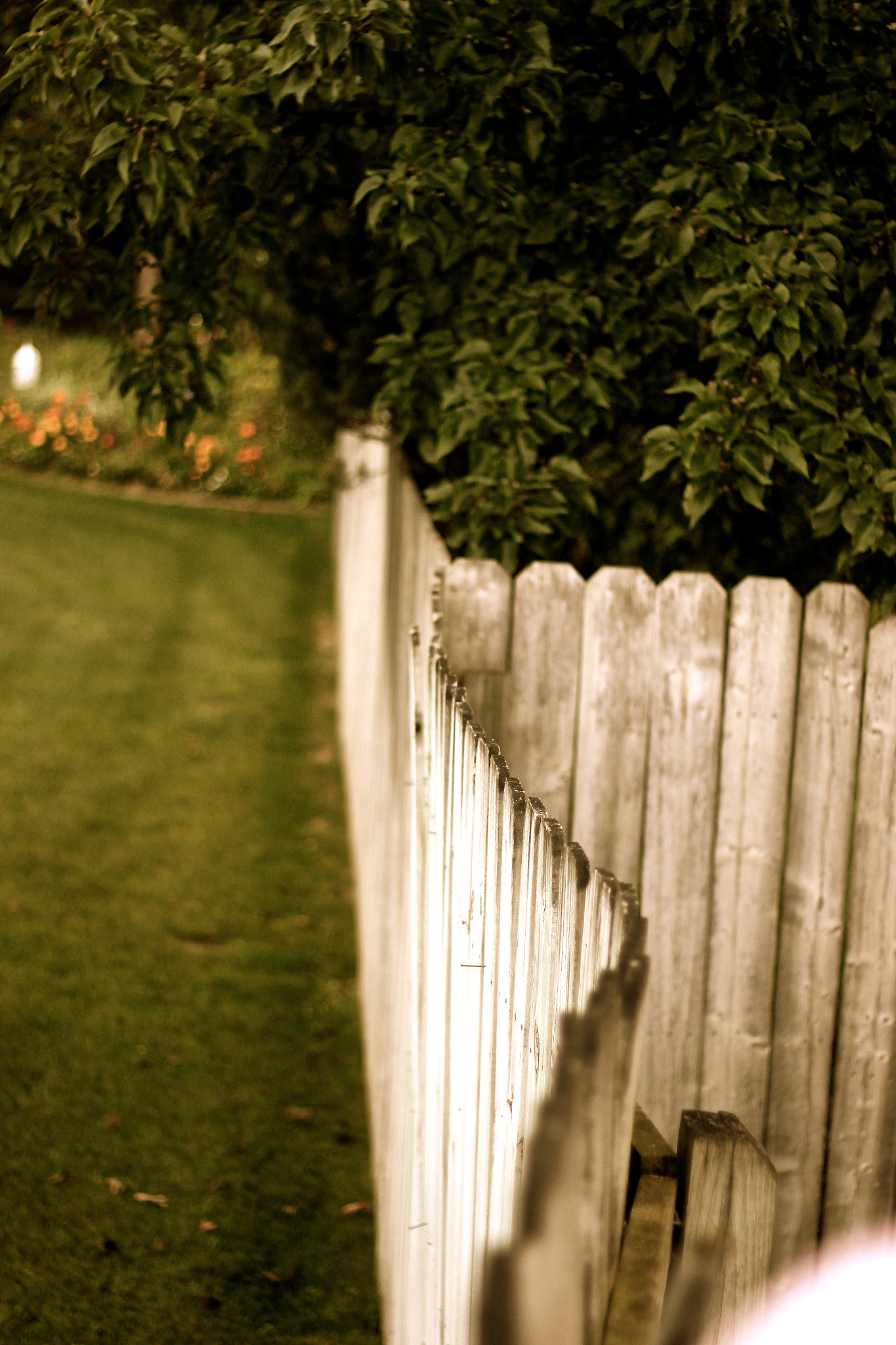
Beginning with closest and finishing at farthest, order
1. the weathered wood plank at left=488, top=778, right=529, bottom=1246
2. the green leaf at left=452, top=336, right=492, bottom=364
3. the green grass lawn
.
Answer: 1. the weathered wood plank at left=488, top=778, right=529, bottom=1246
2. the green leaf at left=452, top=336, right=492, bottom=364
3. the green grass lawn

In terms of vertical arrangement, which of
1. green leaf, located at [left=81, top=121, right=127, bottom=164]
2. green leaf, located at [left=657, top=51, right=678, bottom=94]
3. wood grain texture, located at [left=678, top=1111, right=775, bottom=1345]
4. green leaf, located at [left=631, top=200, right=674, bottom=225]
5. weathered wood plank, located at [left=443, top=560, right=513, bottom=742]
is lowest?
wood grain texture, located at [left=678, top=1111, right=775, bottom=1345]

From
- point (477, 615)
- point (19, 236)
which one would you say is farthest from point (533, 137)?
point (19, 236)

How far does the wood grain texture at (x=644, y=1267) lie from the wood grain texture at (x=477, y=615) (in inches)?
56.1

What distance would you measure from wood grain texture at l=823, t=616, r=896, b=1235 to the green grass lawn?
1.42m

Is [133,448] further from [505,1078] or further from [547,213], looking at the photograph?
[505,1078]

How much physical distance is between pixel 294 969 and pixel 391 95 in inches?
142

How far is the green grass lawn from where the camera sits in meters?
3.40

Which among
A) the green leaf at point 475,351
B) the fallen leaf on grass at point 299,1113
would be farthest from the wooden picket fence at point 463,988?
the green leaf at point 475,351

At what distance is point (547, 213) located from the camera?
10.2ft

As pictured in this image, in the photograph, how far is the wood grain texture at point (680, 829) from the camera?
270cm

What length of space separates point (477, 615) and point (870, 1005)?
1.30 m

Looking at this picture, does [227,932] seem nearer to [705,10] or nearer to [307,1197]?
[307,1197]

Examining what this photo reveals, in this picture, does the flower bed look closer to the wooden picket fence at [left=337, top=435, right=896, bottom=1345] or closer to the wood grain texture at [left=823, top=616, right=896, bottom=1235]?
the wooden picket fence at [left=337, top=435, right=896, bottom=1345]

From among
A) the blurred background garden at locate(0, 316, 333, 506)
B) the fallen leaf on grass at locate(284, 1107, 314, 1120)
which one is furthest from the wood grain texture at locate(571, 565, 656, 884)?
the blurred background garden at locate(0, 316, 333, 506)
